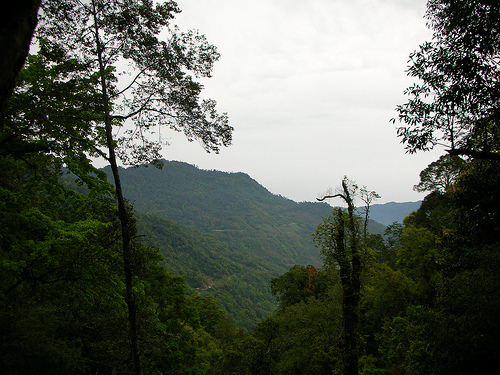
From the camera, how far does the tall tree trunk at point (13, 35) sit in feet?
6.80

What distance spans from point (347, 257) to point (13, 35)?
933 centimetres

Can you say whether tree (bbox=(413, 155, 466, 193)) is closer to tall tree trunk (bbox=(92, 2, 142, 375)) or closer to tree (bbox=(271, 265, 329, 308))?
tree (bbox=(271, 265, 329, 308))

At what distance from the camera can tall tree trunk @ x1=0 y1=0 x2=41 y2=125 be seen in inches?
81.6

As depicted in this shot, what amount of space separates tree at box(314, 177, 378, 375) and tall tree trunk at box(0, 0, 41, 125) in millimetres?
8678

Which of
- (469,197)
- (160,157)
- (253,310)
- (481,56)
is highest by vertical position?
(481,56)

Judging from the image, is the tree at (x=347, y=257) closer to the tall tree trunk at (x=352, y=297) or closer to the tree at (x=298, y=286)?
the tall tree trunk at (x=352, y=297)

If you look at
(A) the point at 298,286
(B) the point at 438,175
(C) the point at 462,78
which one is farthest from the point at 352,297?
(B) the point at 438,175

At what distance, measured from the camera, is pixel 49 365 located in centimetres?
463

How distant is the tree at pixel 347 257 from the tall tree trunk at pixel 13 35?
8678 millimetres

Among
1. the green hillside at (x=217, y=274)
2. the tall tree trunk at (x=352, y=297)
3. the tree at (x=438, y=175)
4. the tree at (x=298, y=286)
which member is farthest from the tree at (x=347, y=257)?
the green hillside at (x=217, y=274)

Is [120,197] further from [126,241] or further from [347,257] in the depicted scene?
[347,257]

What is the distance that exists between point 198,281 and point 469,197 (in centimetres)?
10629

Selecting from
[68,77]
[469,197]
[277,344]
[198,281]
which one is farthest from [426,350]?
[198,281]

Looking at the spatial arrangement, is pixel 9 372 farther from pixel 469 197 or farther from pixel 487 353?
pixel 469 197
